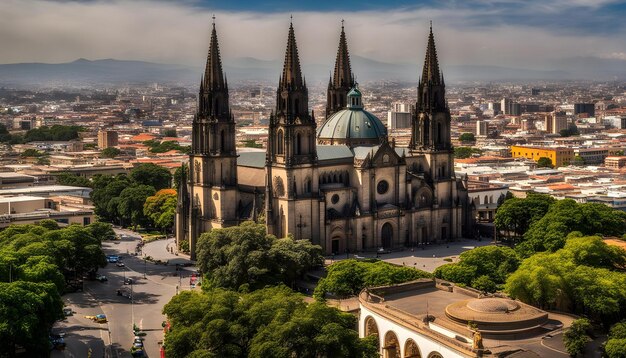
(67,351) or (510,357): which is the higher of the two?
(510,357)

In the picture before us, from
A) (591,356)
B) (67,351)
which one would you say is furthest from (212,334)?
(591,356)

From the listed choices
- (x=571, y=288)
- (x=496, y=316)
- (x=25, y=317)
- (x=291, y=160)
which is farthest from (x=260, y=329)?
(x=291, y=160)

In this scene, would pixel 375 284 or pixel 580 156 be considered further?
pixel 580 156

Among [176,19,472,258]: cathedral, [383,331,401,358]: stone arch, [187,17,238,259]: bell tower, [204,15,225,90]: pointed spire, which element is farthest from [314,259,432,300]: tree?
[204,15,225,90]: pointed spire

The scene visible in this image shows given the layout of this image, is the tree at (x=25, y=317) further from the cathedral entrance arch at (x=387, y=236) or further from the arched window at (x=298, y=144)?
the cathedral entrance arch at (x=387, y=236)

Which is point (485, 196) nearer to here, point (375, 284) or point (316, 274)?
point (316, 274)

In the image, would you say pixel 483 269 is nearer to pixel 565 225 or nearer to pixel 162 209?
pixel 565 225

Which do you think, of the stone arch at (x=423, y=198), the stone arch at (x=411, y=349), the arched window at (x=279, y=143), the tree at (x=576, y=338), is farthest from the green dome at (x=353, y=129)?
the tree at (x=576, y=338)
